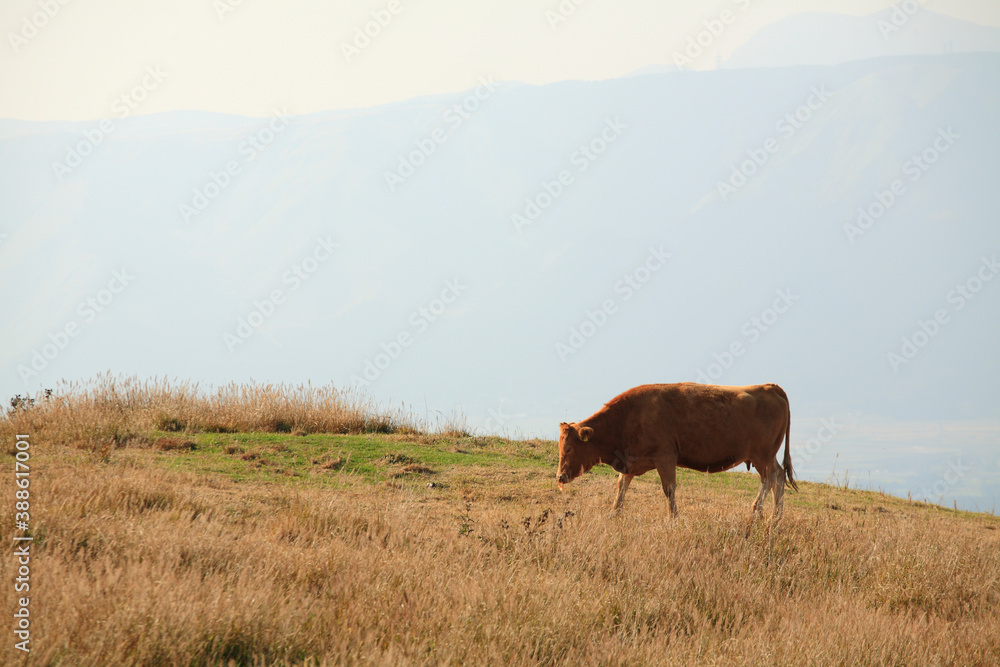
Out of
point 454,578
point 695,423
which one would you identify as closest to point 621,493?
point 695,423

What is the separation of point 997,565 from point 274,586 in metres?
9.09

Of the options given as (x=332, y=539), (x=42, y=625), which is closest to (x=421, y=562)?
(x=332, y=539)

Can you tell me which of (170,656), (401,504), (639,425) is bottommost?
(170,656)

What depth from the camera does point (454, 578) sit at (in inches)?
265

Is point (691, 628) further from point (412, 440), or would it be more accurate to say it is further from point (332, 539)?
point (412, 440)

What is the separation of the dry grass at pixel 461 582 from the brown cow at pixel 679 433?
0.75 metres

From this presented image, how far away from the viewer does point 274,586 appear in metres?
6.32

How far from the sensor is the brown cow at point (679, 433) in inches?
416

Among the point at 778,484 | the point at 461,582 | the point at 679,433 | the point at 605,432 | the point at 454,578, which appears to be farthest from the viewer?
the point at 778,484

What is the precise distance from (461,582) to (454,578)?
376 millimetres

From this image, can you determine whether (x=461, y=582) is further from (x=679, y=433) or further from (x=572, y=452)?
(x=679, y=433)

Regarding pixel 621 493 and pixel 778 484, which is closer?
pixel 621 493

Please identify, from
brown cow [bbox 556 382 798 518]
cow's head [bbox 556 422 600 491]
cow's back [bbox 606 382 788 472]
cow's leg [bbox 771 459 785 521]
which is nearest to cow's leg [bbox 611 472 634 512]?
brown cow [bbox 556 382 798 518]

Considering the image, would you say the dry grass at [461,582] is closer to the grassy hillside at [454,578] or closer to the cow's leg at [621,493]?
the grassy hillside at [454,578]
